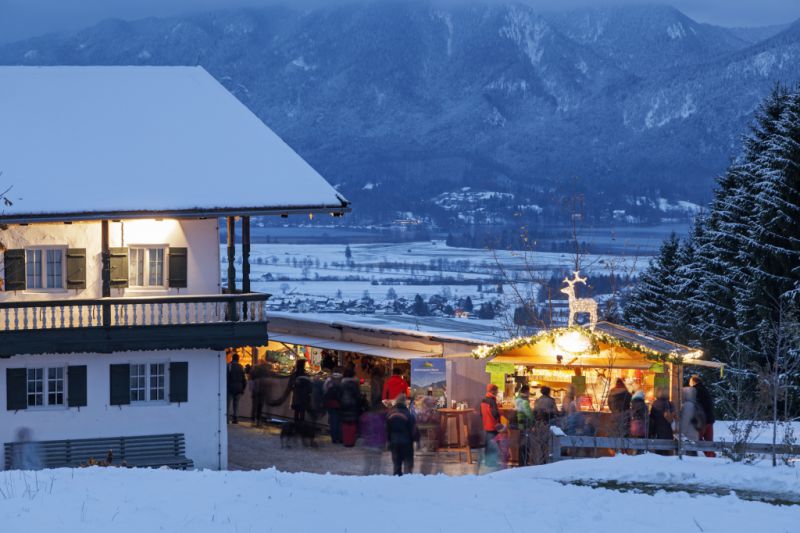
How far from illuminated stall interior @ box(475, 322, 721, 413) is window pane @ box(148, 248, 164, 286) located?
7.49 meters

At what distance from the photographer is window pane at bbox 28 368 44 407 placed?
2908 cm

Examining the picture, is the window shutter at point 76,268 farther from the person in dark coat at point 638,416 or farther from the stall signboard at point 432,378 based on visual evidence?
the person in dark coat at point 638,416

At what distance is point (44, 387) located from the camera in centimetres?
2914

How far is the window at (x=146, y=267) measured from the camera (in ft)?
102

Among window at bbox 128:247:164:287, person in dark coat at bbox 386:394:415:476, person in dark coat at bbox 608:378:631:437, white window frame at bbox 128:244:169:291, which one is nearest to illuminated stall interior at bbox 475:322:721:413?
person in dark coat at bbox 608:378:631:437

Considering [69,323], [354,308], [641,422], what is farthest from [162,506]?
[354,308]

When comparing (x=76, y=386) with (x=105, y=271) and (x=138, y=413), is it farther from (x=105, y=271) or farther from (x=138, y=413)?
(x=105, y=271)

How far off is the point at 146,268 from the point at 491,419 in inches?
355

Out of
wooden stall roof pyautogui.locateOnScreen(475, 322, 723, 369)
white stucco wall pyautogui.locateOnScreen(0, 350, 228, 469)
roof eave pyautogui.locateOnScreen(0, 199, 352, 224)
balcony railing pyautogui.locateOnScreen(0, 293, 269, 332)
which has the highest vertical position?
roof eave pyautogui.locateOnScreen(0, 199, 352, 224)

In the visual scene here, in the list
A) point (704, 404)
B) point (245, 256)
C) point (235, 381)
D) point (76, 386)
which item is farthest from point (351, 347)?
point (704, 404)

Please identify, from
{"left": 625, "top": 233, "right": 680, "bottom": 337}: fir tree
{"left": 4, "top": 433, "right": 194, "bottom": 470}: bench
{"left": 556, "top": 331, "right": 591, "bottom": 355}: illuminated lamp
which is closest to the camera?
{"left": 556, "top": 331, "right": 591, "bottom": 355}: illuminated lamp

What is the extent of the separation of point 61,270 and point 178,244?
2.50m

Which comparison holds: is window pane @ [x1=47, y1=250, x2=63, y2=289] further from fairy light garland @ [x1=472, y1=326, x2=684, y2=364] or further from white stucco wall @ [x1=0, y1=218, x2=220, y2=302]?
fairy light garland @ [x1=472, y1=326, x2=684, y2=364]

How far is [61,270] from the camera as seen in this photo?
3052 cm
